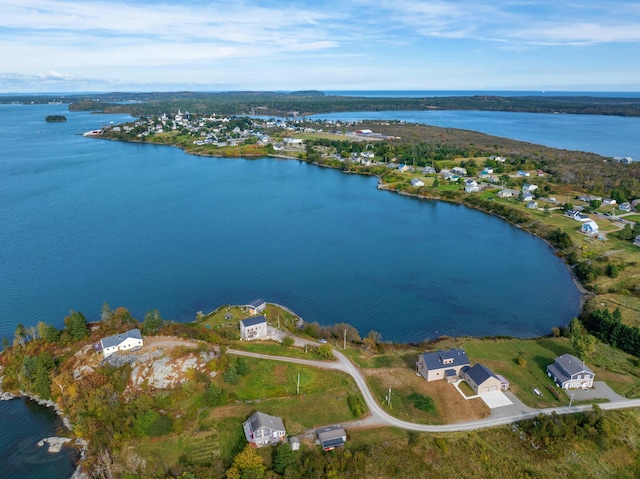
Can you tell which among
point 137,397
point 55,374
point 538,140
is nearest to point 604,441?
point 137,397

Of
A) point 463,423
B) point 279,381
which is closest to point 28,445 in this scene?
point 279,381

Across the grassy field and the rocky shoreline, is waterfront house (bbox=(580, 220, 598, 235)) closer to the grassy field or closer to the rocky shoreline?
the grassy field

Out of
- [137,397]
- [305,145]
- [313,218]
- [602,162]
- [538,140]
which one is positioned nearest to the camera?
[137,397]

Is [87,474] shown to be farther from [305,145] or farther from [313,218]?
[305,145]

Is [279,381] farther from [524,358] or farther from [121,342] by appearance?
[524,358]

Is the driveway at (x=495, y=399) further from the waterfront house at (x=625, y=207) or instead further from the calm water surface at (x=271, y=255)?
the waterfront house at (x=625, y=207)
